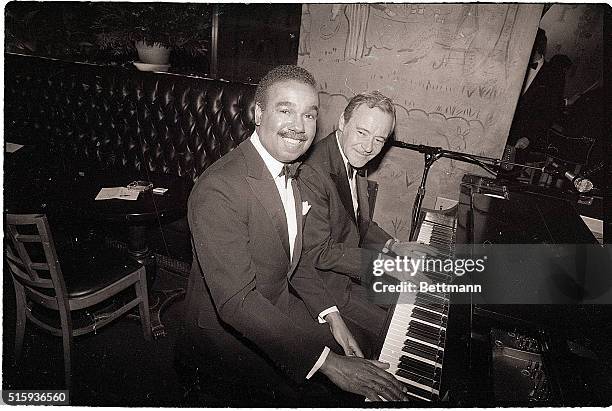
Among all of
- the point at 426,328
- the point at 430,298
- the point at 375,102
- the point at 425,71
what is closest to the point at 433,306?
the point at 430,298

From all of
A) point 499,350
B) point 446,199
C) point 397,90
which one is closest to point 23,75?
point 397,90

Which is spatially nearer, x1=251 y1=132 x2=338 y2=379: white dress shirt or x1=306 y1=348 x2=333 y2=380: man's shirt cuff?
x1=306 y1=348 x2=333 y2=380: man's shirt cuff

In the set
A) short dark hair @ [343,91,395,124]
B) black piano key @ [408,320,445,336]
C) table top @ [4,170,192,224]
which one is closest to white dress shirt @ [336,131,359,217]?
short dark hair @ [343,91,395,124]

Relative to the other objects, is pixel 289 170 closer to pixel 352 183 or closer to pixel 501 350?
pixel 352 183

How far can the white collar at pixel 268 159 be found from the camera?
166 cm

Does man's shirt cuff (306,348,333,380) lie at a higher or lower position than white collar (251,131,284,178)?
lower

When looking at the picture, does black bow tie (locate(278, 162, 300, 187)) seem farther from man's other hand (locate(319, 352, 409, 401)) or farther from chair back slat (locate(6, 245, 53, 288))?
chair back slat (locate(6, 245, 53, 288))

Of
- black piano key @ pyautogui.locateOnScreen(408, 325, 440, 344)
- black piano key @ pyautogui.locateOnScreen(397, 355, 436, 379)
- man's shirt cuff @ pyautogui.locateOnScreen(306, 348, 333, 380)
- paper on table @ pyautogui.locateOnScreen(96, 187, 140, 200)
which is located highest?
paper on table @ pyautogui.locateOnScreen(96, 187, 140, 200)

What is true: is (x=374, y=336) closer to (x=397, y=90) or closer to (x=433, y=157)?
(x=433, y=157)

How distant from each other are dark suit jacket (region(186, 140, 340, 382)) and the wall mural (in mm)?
1778

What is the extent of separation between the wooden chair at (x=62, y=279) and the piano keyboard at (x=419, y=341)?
1.71m

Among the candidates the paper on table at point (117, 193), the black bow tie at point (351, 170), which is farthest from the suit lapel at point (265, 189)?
the paper on table at point (117, 193)

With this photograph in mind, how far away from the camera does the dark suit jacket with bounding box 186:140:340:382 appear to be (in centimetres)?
143

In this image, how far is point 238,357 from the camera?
5.65 feet
